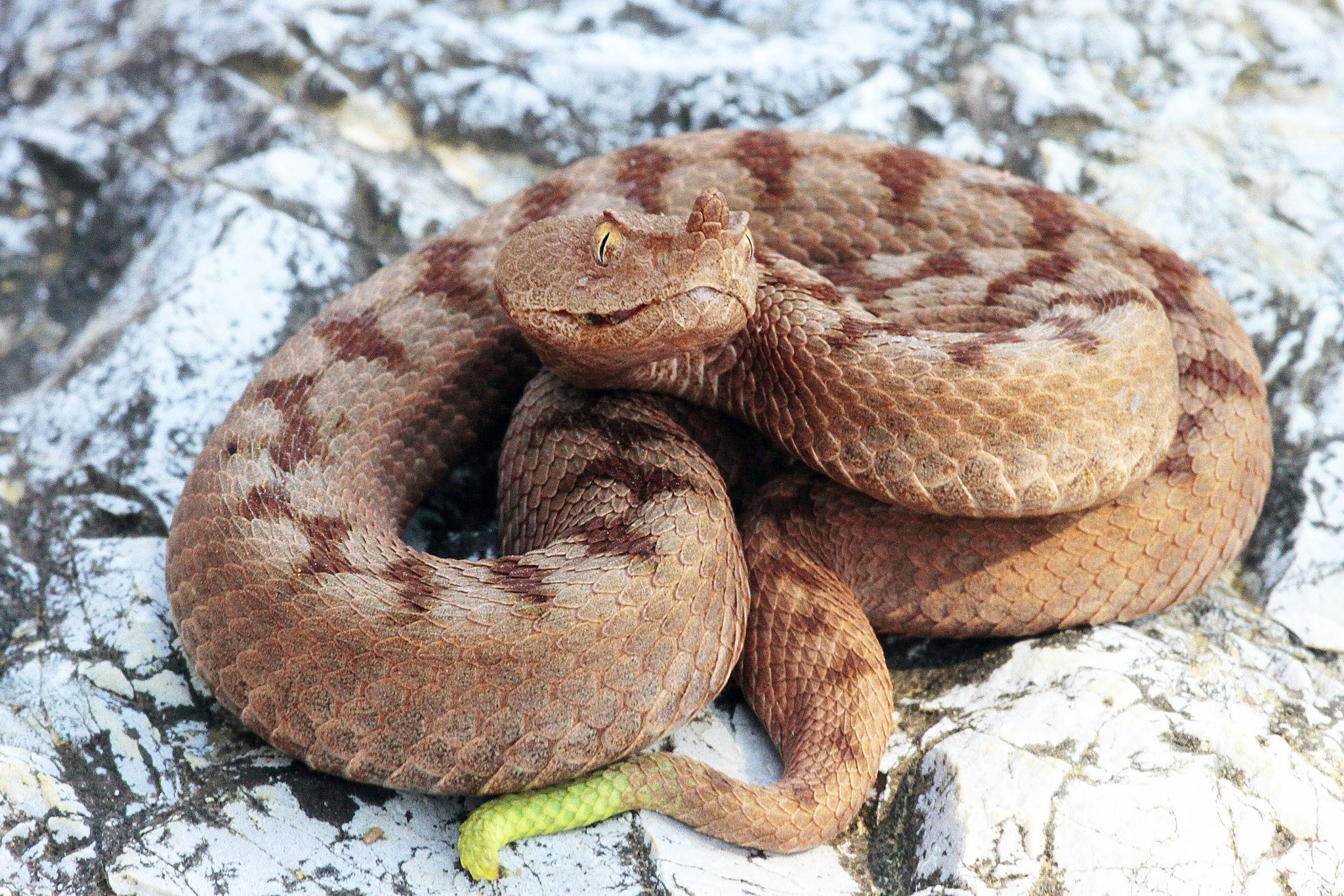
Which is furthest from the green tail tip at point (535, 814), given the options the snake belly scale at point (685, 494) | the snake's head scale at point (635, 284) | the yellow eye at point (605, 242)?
the yellow eye at point (605, 242)

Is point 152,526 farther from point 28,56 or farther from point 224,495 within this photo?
point 28,56

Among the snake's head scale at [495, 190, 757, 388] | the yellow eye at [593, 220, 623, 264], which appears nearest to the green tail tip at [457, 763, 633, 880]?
the snake's head scale at [495, 190, 757, 388]

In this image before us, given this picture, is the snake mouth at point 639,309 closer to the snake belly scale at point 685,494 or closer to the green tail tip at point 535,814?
the snake belly scale at point 685,494

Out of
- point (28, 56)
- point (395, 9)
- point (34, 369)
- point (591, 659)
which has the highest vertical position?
point (395, 9)

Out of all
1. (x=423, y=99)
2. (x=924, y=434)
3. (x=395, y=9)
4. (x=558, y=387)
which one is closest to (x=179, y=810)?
(x=558, y=387)

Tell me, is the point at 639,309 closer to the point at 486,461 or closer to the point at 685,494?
the point at 685,494
